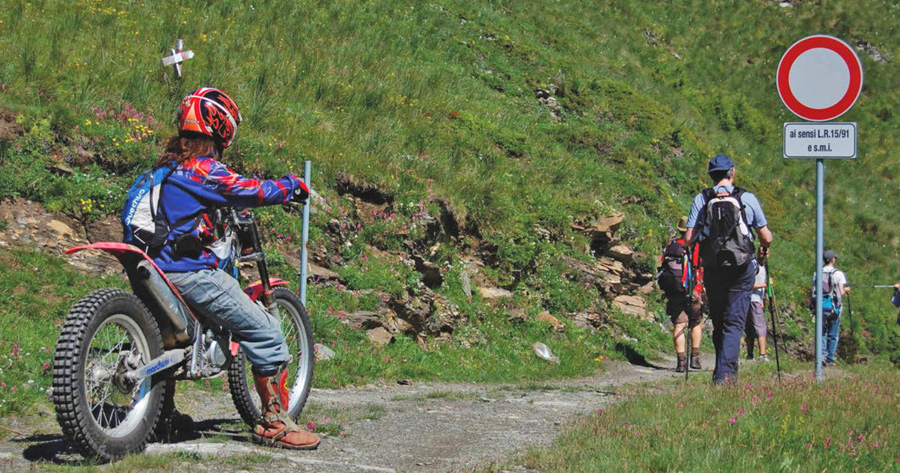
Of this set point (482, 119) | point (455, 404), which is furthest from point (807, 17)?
point (455, 404)

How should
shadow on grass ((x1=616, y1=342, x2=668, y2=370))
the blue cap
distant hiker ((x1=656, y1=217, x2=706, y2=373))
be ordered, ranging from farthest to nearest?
shadow on grass ((x1=616, y1=342, x2=668, y2=370)) < distant hiker ((x1=656, y1=217, x2=706, y2=373)) < the blue cap

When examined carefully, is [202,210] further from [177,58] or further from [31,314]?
[177,58]

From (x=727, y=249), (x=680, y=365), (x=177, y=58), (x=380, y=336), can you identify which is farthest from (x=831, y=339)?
(x=177, y=58)

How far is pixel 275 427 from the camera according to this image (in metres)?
5.38

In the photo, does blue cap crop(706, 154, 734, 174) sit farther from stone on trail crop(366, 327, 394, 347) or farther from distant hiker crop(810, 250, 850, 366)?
distant hiker crop(810, 250, 850, 366)

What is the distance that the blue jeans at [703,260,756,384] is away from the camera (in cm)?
827

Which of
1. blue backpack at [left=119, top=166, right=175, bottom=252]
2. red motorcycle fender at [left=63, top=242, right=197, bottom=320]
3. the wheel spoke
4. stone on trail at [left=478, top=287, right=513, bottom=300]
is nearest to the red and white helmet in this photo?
blue backpack at [left=119, top=166, right=175, bottom=252]

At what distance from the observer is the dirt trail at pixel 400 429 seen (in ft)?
16.4

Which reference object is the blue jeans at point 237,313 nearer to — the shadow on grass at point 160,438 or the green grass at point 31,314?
the shadow on grass at point 160,438

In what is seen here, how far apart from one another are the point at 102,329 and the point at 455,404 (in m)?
4.19

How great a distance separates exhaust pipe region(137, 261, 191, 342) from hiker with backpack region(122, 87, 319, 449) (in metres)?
0.07

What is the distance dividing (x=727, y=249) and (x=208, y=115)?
199 inches

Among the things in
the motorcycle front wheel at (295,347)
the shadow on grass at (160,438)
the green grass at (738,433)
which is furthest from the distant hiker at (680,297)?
the shadow on grass at (160,438)

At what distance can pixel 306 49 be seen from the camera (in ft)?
54.0
